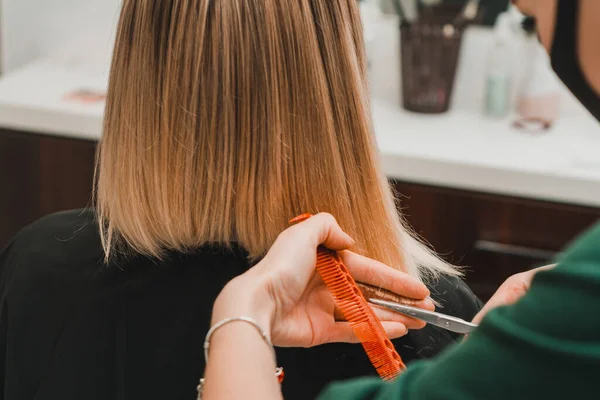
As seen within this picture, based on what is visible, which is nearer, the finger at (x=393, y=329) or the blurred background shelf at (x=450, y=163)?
the finger at (x=393, y=329)

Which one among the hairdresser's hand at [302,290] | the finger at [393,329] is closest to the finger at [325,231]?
the hairdresser's hand at [302,290]

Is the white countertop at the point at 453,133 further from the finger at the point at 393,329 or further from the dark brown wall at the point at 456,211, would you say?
the finger at the point at 393,329

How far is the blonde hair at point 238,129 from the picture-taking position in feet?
3.01

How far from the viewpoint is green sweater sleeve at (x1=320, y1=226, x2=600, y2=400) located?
1.53ft

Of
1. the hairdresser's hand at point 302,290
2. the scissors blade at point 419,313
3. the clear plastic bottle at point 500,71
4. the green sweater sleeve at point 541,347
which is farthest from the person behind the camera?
the clear plastic bottle at point 500,71

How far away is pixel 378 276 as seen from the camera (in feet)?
2.94

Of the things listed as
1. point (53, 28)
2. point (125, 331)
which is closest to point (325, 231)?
point (125, 331)

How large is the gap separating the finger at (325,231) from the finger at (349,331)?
108 mm

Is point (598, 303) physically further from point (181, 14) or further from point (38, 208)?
point (38, 208)

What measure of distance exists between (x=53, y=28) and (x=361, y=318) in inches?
78.5

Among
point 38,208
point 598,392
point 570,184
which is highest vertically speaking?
point 598,392

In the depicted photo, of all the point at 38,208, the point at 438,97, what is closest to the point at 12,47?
the point at 38,208

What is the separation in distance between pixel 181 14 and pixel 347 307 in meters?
0.37

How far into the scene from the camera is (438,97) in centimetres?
224
